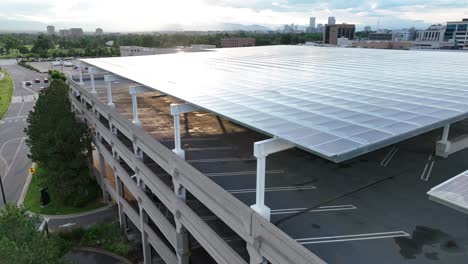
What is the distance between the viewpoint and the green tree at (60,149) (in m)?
30.0

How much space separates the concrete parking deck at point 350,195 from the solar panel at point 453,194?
9.97 feet

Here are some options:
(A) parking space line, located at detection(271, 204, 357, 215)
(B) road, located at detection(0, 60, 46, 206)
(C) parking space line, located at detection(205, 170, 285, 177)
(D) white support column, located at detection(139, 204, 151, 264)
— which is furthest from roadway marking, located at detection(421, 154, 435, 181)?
(B) road, located at detection(0, 60, 46, 206)

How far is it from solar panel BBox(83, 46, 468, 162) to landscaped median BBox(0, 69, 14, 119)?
2284 inches

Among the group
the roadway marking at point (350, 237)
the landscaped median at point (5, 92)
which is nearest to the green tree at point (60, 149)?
the roadway marking at point (350, 237)

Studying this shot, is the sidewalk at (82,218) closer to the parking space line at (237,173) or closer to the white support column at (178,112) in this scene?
the white support column at (178,112)

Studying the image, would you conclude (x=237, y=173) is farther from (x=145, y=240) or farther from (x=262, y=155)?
(x=145, y=240)

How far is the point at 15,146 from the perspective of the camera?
48.0m

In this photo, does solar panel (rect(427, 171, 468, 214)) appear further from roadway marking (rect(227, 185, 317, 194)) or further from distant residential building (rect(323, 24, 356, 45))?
distant residential building (rect(323, 24, 356, 45))

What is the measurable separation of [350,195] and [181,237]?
8.98m

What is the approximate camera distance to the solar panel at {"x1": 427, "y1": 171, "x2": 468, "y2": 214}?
8023 millimetres

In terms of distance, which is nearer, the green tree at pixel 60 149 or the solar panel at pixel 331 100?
the solar panel at pixel 331 100

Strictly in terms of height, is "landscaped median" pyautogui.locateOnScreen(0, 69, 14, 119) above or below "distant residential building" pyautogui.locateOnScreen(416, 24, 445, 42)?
below

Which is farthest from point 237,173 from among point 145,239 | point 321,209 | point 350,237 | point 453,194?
point 453,194

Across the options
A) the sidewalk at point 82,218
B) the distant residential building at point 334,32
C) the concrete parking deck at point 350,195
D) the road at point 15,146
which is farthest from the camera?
the distant residential building at point 334,32
